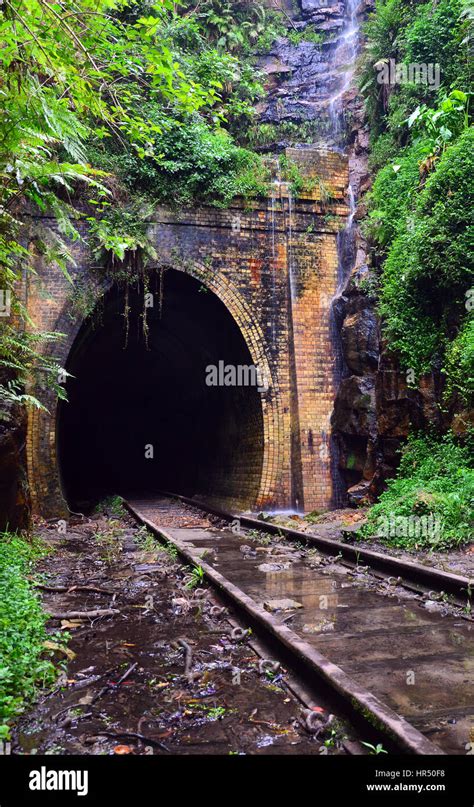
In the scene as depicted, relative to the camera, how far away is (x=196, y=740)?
262 cm

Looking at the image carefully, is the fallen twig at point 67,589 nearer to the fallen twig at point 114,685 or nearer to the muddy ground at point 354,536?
the fallen twig at point 114,685

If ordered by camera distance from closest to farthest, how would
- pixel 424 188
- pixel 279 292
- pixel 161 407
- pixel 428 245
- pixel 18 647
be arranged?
pixel 18 647 → pixel 428 245 → pixel 424 188 → pixel 279 292 → pixel 161 407

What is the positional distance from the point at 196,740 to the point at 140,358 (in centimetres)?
1888

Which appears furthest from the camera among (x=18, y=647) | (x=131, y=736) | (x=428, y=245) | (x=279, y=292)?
(x=279, y=292)

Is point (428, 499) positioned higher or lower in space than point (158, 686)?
higher

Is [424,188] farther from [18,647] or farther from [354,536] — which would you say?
[18,647]

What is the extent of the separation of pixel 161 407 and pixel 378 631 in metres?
19.6

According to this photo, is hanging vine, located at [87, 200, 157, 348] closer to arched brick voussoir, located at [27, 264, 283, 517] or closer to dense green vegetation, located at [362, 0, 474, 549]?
arched brick voussoir, located at [27, 264, 283, 517]

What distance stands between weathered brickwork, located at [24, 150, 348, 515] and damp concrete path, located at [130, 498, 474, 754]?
4.23m

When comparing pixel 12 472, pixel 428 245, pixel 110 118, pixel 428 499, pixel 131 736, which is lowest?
pixel 131 736

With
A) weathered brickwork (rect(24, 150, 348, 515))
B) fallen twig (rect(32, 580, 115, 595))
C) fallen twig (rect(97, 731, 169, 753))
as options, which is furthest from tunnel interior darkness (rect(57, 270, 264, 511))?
fallen twig (rect(97, 731, 169, 753))

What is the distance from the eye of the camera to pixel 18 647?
3.38m

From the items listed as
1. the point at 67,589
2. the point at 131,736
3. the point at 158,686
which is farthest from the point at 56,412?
the point at 131,736

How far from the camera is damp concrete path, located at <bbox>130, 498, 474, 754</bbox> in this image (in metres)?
2.92
